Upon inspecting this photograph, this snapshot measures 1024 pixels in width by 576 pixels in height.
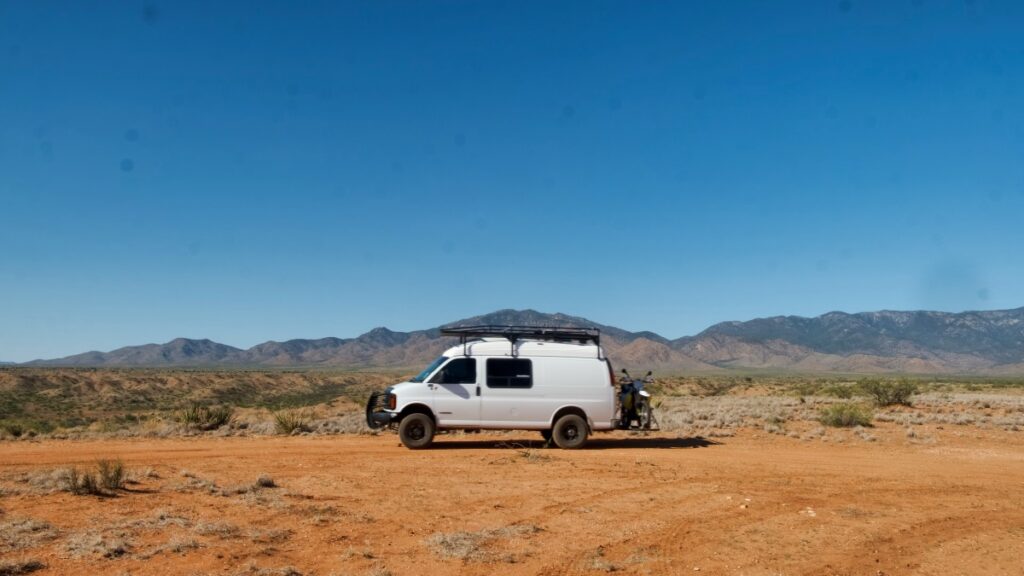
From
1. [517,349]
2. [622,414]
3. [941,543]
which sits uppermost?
[517,349]

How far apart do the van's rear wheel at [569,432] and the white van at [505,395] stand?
0.02 meters

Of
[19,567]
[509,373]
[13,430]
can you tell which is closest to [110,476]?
[19,567]

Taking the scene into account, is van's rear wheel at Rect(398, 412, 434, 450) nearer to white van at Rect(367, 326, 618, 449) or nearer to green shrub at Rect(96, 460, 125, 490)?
white van at Rect(367, 326, 618, 449)

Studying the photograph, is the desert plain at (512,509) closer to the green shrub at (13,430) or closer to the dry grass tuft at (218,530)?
the dry grass tuft at (218,530)

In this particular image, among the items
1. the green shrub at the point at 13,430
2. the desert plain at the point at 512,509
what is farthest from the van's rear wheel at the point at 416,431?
the green shrub at the point at 13,430

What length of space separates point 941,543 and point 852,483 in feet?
11.9

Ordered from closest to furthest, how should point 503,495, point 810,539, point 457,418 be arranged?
point 810,539
point 503,495
point 457,418

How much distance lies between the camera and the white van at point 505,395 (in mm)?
15906

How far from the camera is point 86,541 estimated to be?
7527 mm

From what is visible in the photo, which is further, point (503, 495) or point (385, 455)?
point (385, 455)

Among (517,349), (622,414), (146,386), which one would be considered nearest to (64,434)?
(517,349)

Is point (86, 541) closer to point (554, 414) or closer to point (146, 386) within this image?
point (554, 414)

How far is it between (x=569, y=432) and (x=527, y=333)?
2.33 m

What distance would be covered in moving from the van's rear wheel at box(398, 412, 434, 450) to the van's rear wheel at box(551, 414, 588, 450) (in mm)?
2664
